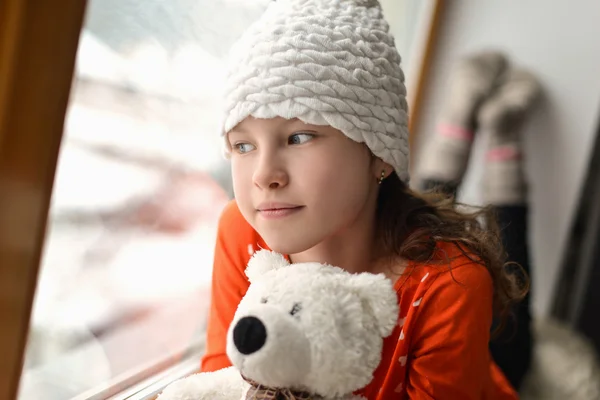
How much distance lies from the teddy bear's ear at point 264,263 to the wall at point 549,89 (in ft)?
4.32

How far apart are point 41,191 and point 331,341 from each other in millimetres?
330

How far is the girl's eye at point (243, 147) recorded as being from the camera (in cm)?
61

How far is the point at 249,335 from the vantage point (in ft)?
1.41

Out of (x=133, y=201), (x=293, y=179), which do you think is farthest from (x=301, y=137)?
(x=133, y=201)

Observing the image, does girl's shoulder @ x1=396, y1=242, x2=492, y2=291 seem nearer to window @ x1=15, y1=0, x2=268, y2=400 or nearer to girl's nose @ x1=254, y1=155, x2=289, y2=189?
girl's nose @ x1=254, y1=155, x2=289, y2=189

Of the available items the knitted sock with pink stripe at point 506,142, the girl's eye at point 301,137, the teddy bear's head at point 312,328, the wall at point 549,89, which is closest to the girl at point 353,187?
the girl's eye at point 301,137

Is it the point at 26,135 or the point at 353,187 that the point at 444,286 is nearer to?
the point at 353,187

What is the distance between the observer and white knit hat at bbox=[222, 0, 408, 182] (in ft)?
1.83

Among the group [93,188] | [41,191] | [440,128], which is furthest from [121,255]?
[440,128]

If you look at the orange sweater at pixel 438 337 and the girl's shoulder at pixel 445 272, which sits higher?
the girl's shoulder at pixel 445 272

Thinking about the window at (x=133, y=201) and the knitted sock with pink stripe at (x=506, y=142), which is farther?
the knitted sock with pink stripe at (x=506, y=142)

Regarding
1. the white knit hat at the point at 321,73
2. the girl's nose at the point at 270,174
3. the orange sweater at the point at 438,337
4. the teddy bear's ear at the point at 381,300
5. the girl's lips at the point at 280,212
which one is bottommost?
the orange sweater at the point at 438,337

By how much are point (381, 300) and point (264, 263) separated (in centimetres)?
12

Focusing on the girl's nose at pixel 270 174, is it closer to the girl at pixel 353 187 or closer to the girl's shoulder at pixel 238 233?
the girl at pixel 353 187
